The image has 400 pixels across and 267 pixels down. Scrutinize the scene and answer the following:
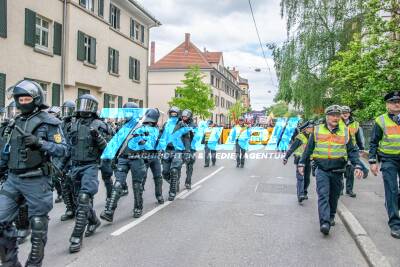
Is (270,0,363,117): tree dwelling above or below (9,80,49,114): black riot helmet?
above

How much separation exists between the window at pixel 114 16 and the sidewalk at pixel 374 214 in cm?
1819

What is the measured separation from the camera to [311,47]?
91.6ft

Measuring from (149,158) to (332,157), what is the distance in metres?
3.28

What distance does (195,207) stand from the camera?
793cm

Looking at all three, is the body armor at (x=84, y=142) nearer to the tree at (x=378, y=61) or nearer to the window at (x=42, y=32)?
the tree at (x=378, y=61)

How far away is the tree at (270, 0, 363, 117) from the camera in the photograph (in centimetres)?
2744

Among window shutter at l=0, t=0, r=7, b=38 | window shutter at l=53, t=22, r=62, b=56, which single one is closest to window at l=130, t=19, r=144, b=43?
window shutter at l=53, t=22, r=62, b=56

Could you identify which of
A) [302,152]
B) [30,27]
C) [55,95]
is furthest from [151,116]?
[55,95]

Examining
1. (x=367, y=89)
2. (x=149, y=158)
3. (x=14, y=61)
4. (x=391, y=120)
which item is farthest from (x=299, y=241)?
(x=14, y=61)

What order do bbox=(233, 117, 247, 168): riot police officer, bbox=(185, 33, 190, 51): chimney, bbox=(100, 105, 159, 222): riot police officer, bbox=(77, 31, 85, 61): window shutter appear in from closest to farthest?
bbox=(100, 105, 159, 222): riot police officer, bbox=(233, 117, 247, 168): riot police officer, bbox=(77, 31, 85, 61): window shutter, bbox=(185, 33, 190, 51): chimney

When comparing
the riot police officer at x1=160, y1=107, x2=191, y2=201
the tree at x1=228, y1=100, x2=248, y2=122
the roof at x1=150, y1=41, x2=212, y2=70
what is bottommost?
the riot police officer at x1=160, y1=107, x2=191, y2=201

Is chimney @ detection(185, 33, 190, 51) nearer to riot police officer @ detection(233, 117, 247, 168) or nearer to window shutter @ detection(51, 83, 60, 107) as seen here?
window shutter @ detection(51, 83, 60, 107)

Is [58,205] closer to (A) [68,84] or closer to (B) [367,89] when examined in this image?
(B) [367,89]

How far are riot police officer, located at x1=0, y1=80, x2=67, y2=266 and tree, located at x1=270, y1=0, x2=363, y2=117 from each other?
24.9 metres
